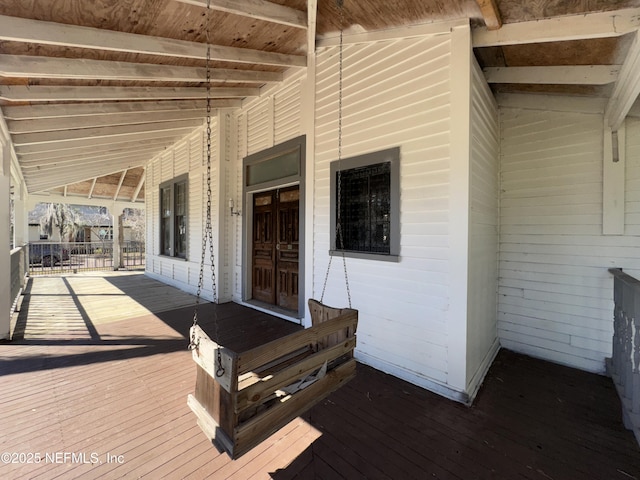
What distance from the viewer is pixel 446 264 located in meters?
2.64

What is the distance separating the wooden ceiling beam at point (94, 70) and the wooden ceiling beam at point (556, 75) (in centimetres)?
334

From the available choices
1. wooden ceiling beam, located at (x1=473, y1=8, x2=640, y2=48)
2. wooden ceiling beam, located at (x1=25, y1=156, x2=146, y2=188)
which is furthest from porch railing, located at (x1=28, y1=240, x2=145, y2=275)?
wooden ceiling beam, located at (x1=473, y1=8, x2=640, y2=48)

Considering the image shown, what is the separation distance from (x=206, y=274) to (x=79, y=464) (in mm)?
4440

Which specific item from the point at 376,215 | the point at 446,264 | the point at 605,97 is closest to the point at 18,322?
the point at 376,215

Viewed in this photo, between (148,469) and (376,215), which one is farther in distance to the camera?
(376,215)

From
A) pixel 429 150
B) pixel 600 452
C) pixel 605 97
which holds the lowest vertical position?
pixel 600 452

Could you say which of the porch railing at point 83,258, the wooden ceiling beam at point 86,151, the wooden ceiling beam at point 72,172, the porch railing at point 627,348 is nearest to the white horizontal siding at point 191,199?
the wooden ceiling beam at point 86,151

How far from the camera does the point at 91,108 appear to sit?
3945mm

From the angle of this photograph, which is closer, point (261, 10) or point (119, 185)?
point (261, 10)

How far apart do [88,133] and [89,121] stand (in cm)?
45

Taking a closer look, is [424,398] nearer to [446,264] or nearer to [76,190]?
[446,264]

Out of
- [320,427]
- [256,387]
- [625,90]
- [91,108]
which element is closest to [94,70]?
[91,108]

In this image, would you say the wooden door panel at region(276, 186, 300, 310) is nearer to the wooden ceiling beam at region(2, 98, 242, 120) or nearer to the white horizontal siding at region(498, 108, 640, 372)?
the wooden ceiling beam at region(2, 98, 242, 120)

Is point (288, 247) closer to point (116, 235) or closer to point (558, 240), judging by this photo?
point (558, 240)
